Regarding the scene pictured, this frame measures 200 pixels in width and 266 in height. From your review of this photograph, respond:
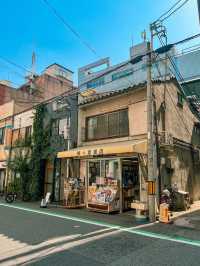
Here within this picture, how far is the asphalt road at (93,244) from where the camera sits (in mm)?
5695

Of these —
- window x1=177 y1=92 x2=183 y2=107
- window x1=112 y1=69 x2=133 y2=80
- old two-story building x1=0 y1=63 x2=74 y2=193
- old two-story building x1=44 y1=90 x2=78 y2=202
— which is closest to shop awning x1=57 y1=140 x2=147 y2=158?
old two-story building x1=44 y1=90 x2=78 y2=202

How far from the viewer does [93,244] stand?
6.97 meters

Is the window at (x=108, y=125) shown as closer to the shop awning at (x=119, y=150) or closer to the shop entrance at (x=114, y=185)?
the shop entrance at (x=114, y=185)

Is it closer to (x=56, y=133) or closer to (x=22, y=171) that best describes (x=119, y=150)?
(x=56, y=133)

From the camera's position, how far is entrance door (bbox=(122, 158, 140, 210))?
13073 millimetres

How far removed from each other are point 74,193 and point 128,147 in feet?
17.8

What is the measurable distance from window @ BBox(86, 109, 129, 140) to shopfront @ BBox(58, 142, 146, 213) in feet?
5.81

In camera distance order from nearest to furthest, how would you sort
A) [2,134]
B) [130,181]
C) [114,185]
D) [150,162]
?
1. [150,162]
2. [114,185]
3. [130,181]
4. [2,134]

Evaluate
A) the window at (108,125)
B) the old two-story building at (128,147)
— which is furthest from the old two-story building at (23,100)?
the old two-story building at (128,147)

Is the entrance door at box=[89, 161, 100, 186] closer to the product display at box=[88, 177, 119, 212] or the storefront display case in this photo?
the storefront display case

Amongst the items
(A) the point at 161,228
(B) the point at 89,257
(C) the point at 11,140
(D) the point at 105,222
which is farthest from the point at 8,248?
(C) the point at 11,140

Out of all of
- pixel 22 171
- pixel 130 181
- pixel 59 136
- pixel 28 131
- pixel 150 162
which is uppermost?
pixel 28 131

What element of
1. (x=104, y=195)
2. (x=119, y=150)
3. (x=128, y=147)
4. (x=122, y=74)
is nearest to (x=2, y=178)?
(x=104, y=195)

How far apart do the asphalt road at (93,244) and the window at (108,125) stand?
20.3 feet
